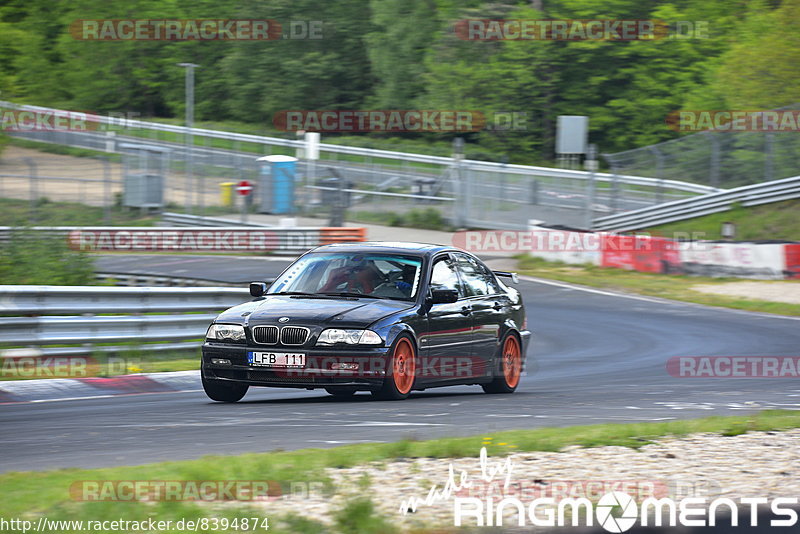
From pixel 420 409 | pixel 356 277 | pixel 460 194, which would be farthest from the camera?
pixel 460 194

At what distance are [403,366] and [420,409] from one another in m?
0.69

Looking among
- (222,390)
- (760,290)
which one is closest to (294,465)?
(222,390)

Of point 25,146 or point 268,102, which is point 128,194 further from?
point 268,102

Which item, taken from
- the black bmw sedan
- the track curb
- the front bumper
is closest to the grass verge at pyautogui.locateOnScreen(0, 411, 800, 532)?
the front bumper

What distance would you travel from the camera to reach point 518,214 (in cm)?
3669

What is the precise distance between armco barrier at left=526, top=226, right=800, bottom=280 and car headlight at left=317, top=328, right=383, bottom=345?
19363mm

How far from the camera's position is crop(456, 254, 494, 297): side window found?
11.9m

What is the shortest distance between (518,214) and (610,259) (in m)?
7.10

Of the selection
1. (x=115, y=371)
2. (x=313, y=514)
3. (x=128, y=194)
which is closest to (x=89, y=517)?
(x=313, y=514)

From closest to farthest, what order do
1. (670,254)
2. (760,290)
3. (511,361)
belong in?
(511,361), (760,290), (670,254)

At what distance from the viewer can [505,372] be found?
39.5ft

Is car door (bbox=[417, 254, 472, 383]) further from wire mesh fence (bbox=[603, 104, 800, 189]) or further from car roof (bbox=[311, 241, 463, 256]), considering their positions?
wire mesh fence (bbox=[603, 104, 800, 189])

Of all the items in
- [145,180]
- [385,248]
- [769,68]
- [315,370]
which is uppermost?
[769,68]

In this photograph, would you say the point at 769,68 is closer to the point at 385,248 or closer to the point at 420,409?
the point at 385,248
